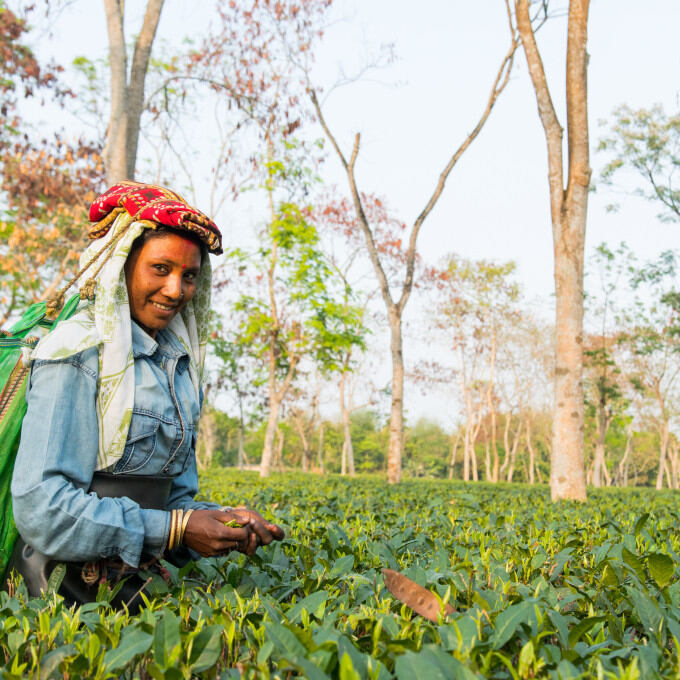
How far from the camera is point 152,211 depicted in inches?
73.0

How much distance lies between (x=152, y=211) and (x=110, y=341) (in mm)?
425

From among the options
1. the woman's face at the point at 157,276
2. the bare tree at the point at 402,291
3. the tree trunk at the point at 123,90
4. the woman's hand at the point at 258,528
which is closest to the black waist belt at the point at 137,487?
the woman's hand at the point at 258,528

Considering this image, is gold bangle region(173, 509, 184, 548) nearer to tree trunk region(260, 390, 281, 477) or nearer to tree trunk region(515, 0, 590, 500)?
tree trunk region(515, 0, 590, 500)

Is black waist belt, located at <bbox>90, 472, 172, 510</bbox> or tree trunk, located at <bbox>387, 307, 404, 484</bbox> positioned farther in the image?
tree trunk, located at <bbox>387, 307, 404, 484</bbox>

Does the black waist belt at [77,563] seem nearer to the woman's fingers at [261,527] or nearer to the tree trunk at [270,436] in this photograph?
the woman's fingers at [261,527]

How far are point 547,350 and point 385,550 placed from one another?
1216 inches

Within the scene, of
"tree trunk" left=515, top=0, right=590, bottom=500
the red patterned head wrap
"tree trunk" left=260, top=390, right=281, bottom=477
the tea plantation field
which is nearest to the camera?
the tea plantation field

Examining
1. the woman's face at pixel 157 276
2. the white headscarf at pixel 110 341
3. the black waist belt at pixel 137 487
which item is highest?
the woman's face at pixel 157 276

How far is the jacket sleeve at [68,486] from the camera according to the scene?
1515 mm

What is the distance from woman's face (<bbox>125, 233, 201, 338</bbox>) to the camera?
188cm

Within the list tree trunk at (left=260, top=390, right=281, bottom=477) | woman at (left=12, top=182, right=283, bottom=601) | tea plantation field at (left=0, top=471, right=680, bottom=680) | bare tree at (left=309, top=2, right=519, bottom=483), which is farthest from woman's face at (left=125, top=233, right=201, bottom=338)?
tree trunk at (left=260, top=390, right=281, bottom=477)

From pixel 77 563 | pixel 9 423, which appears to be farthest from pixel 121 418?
pixel 77 563

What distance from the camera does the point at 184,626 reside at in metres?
1.34

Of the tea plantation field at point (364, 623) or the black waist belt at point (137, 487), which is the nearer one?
the tea plantation field at point (364, 623)
